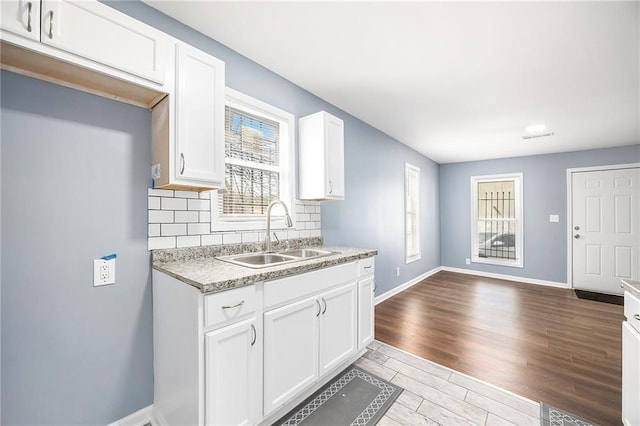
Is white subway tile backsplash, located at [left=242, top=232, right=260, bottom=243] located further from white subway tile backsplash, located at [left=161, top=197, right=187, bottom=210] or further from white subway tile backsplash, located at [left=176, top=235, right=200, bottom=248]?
white subway tile backsplash, located at [left=161, top=197, right=187, bottom=210]

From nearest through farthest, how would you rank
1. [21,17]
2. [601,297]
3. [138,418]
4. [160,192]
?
[21,17]
[138,418]
[160,192]
[601,297]

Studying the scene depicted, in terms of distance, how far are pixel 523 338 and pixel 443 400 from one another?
5.03 feet

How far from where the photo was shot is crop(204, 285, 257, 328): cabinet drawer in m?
1.23

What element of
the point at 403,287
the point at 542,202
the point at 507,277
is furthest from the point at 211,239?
the point at 542,202

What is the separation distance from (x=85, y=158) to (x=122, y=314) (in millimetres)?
869

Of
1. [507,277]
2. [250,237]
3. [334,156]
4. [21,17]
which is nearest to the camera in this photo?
[21,17]

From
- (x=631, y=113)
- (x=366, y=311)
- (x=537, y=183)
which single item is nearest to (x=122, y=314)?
(x=366, y=311)

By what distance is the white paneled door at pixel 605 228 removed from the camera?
4285 mm

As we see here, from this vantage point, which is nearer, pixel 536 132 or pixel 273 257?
pixel 273 257

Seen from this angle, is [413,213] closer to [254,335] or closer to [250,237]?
[250,237]

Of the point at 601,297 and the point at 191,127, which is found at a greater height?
the point at 191,127


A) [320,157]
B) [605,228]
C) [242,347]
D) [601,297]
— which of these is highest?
[320,157]

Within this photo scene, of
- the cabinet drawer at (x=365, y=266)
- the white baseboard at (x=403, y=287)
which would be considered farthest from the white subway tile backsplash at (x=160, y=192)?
the white baseboard at (x=403, y=287)

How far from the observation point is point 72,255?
54.3 inches
